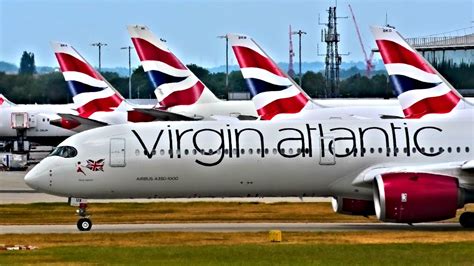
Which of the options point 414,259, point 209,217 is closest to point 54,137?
point 209,217

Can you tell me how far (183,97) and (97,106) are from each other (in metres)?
10.6

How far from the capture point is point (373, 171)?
44469 millimetres

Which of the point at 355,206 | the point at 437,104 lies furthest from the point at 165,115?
the point at 355,206

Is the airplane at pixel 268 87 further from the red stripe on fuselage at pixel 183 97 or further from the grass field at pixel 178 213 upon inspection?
the red stripe on fuselage at pixel 183 97

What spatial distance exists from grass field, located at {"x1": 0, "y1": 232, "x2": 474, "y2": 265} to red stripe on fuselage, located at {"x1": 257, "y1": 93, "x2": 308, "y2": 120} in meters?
23.3

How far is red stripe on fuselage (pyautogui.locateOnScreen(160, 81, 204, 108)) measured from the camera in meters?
78.9

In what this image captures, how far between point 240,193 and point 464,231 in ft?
23.7

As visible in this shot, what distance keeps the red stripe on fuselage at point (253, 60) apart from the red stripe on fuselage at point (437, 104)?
15.7 metres

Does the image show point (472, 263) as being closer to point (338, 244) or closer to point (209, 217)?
point (338, 244)

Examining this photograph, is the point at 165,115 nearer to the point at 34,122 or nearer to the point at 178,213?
the point at 178,213

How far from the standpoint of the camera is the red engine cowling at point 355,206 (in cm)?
4566

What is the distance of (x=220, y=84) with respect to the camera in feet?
620

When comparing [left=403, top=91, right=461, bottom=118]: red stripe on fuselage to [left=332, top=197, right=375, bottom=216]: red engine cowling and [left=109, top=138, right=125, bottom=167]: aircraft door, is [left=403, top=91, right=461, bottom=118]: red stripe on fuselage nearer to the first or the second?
[left=332, top=197, right=375, bottom=216]: red engine cowling

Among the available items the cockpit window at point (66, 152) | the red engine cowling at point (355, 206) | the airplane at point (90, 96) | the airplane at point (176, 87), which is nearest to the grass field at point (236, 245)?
the red engine cowling at point (355, 206)
